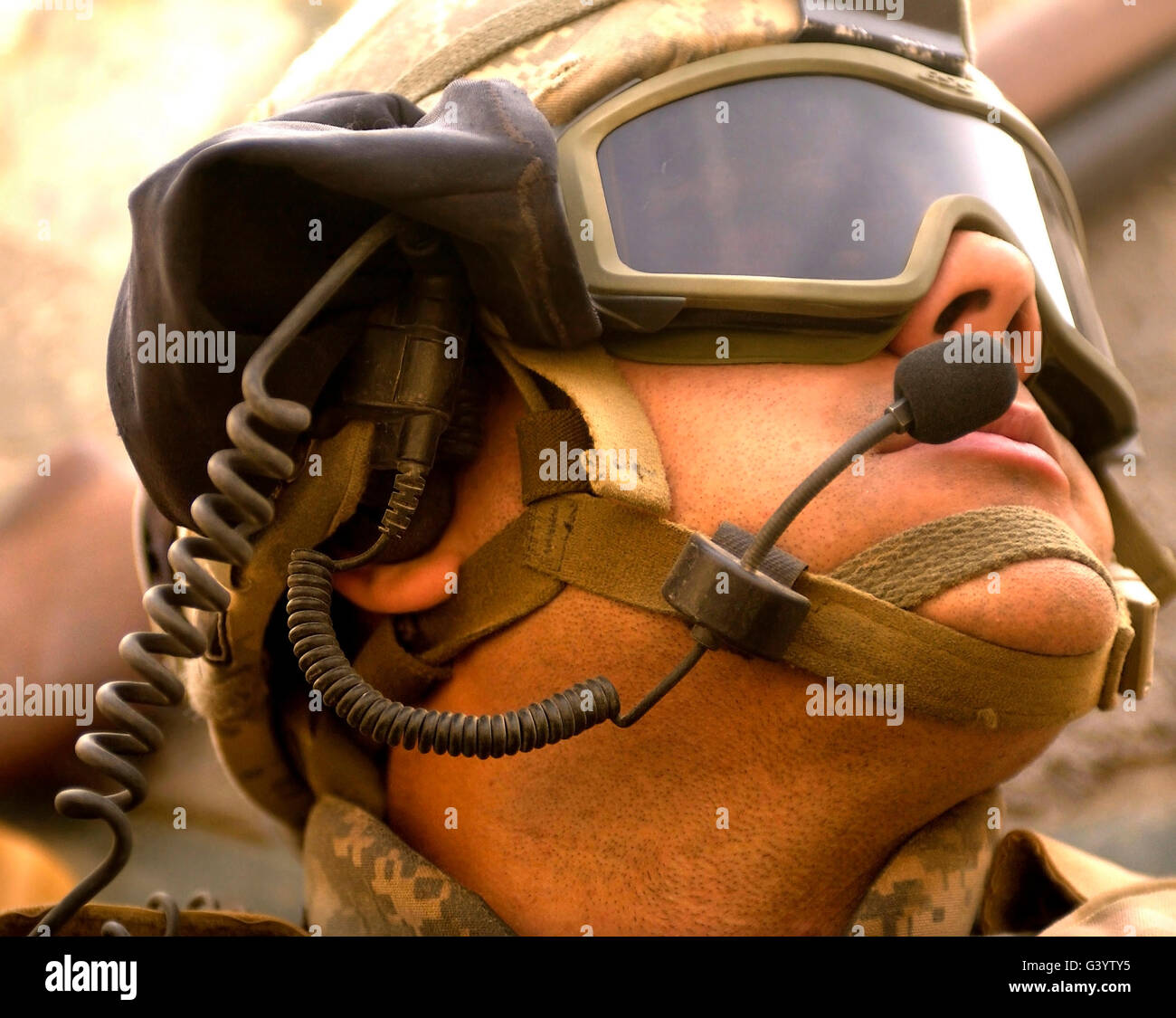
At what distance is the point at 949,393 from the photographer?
88 centimetres

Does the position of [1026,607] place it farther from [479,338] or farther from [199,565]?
[199,565]

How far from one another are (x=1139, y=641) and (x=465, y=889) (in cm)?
67

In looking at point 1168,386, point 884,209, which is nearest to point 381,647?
point 884,209

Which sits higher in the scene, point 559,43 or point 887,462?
point 559,43

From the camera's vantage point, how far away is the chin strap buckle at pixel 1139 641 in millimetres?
1137

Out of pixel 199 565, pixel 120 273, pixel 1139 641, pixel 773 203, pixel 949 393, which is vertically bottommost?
pixel 1139 641

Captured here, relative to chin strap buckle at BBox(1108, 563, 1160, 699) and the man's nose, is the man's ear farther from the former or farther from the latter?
chin strap buckle at BBox(1108, 563, 1160, 699)

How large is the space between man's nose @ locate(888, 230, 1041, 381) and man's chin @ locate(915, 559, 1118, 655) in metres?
0.23

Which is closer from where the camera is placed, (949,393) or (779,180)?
(949,393)

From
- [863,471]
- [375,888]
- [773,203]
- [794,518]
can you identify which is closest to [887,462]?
[863,471]

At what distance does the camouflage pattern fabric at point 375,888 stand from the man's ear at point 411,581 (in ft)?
0.73

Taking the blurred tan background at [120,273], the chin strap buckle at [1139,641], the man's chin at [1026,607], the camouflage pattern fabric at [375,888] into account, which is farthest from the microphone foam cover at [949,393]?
the blurred tan background at [120,273]

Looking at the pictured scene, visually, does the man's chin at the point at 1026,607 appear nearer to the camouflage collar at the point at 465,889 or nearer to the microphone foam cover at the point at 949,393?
the microphone foam cover at the point at 949,393
